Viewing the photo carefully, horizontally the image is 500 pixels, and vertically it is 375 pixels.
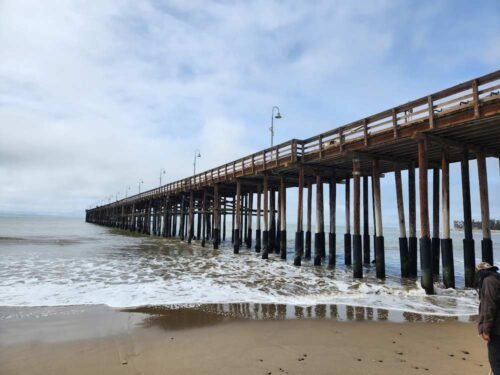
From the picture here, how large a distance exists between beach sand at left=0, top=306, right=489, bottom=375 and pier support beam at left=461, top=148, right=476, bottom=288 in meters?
4.99

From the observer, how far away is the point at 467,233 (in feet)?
36.5

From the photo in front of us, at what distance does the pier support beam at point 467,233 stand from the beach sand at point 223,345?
4.99m

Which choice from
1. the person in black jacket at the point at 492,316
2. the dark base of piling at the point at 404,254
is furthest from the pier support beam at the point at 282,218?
the person in black jacket at the point at 492,316

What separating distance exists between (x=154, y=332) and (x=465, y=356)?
4.96 meters

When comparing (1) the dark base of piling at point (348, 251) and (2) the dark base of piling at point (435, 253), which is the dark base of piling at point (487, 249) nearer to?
(2) the dark base of piling at point (435, 253)

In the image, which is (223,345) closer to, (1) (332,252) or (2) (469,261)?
(2) (469,261)

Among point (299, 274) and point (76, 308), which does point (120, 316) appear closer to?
point (76, 308)

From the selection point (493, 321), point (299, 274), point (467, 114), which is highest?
point (467, 114)

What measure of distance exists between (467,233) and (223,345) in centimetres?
975

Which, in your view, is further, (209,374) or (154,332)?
(154,332)

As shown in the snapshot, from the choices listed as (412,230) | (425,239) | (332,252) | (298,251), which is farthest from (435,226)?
(298,251)

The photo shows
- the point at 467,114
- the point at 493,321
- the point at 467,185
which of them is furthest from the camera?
the point at 467,185

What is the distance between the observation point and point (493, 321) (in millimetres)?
3357

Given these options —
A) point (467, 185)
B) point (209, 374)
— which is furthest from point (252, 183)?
point (209, 374)
